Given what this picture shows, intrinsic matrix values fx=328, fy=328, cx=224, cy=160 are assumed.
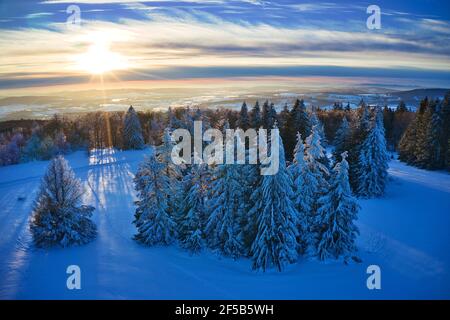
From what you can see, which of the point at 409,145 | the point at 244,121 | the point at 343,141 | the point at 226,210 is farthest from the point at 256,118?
the point at 226,210

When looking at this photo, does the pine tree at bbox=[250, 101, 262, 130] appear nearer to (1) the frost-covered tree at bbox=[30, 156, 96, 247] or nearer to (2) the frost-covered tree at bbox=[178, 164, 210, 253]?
(2) the frost-covered tree at bbox=[178, 164, 210, 253]

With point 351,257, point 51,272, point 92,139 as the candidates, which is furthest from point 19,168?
point 351,257

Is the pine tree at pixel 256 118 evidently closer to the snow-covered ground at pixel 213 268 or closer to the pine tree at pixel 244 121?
the pine tree at pixel 244 121

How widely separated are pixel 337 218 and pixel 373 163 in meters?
18.7

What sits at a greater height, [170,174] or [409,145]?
[170,174]

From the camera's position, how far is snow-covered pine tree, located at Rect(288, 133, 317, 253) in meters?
23.7

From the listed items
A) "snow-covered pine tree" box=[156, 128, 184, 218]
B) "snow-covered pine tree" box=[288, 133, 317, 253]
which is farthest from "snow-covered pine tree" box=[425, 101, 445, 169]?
"snow-covered pine tree" box=[156, 128, 184, 218]

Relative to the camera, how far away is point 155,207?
1031 inches

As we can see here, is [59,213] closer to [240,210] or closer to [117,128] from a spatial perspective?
[240,210]

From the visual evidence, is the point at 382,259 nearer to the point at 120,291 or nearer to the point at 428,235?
the point at 428,235

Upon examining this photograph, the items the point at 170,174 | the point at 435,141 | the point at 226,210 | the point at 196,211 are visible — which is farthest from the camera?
the point at 435,141

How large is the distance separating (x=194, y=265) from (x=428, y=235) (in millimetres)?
21184

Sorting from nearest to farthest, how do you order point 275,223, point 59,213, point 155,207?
point 275,223, point 155,207, point 59,213

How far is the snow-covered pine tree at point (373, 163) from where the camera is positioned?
39.5 metres
